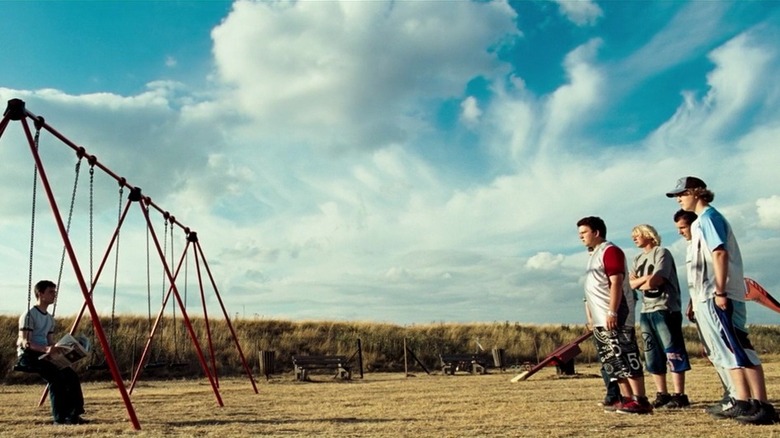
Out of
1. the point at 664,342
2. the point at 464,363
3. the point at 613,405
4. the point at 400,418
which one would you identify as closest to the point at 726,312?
the point at 664,342

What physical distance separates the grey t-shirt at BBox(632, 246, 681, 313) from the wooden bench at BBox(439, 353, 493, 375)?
1437 centimetres

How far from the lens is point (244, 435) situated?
20.1ft

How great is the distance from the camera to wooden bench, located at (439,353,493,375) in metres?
21.2

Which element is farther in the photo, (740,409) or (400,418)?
(400,418)

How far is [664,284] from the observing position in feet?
23.2

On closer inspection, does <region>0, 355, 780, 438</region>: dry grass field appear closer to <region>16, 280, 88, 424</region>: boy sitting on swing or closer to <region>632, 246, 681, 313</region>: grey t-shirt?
<region>16, 280, 88, 424</region>: boy sitting on swing

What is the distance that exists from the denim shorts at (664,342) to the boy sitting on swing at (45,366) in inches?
253

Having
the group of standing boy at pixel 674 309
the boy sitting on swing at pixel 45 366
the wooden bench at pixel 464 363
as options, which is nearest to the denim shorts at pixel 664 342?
the group of standing boy at pixel 674 309

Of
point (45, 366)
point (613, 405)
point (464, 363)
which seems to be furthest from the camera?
point (464, 363)

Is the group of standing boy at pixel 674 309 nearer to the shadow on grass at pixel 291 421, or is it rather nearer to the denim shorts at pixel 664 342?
the denim shorts at pixel 664 342

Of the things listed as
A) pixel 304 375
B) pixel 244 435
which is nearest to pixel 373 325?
pixel 304 375

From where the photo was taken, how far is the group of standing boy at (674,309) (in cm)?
569

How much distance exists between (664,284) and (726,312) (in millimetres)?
1306

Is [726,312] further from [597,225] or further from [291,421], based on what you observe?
[291,421]
